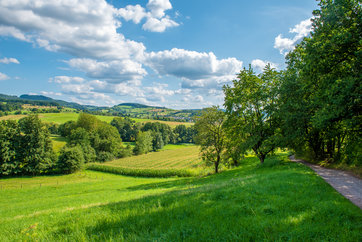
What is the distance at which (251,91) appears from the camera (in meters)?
25.9

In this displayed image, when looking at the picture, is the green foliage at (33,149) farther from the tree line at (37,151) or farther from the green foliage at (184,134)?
the green foliage at (184,134)

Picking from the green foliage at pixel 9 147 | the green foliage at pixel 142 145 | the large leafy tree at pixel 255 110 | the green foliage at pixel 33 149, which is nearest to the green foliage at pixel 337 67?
the large leafy tree at pixel 255 110

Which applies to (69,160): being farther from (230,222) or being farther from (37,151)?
(230,222)

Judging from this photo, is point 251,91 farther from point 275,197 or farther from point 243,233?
point 243,233

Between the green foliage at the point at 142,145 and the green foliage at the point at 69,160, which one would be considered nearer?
the green foliage at the point at 69,160

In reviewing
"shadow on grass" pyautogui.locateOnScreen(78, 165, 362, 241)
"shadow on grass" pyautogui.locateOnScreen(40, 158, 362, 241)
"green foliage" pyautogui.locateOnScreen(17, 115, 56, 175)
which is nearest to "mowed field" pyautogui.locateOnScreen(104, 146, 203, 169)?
"green foliage" pyautogui.locateOnScreen(17, 115, 56, 175)

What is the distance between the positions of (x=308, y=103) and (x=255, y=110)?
21.9 feet

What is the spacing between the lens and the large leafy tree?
23516 mm

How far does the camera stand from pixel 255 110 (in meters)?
25.3

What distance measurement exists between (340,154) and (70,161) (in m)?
64.7

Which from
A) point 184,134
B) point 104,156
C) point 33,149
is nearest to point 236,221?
point 33,149

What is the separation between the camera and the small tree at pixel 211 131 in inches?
1200

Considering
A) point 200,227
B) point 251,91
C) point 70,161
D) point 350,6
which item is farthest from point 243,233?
point 70,161

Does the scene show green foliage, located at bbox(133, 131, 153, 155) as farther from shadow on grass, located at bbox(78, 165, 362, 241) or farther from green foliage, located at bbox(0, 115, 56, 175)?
shadow on grass, located at bbox(78, 165, 362, 241)
